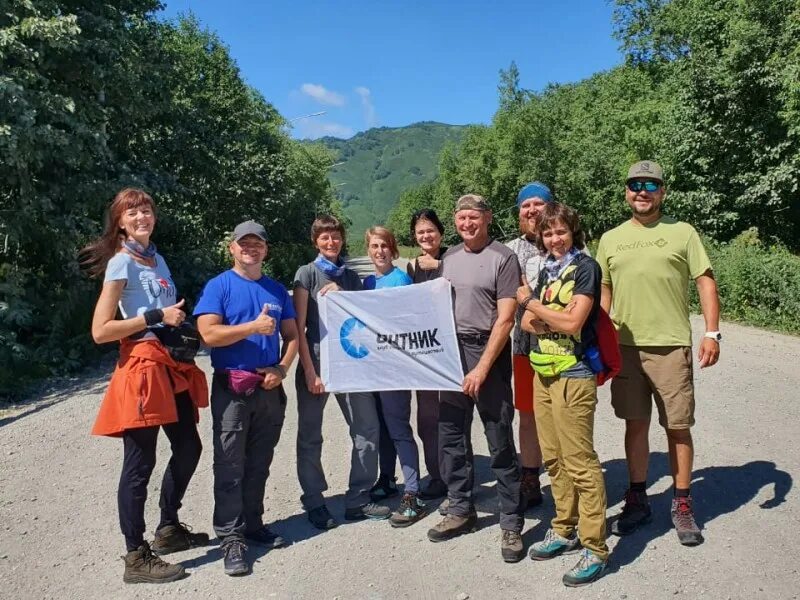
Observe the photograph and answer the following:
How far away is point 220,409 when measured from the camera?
4195mm

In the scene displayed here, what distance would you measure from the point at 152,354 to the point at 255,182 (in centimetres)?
2427

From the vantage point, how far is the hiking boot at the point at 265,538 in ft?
14.5

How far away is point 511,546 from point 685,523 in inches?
46.5

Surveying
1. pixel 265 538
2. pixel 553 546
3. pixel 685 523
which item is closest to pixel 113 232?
pixel 265 538

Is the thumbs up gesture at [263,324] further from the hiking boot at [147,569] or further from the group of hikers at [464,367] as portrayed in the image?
the hiking boot at [147,569]

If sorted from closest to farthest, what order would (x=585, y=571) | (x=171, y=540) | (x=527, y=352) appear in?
(x=585, y=571) < (x=171, y=540) < (x=527, y=352)

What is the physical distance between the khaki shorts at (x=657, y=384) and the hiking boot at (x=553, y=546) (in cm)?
95

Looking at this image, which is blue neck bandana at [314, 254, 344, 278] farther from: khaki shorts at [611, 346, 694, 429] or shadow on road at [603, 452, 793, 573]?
shadow on road at [603, 452, 793, 573]

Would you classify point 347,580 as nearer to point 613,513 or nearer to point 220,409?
point 220,409

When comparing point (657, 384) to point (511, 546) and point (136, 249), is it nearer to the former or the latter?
point (511, 546)

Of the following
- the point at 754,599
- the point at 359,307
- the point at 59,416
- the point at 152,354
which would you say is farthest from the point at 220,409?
the point at 59,416

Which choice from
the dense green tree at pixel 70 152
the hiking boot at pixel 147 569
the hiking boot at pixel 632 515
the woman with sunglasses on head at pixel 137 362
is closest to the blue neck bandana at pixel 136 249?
the woman with sunglasses on head at pixel 137 362

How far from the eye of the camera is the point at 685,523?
4246 millimetres

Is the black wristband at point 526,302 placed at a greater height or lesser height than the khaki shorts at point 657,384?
greater
